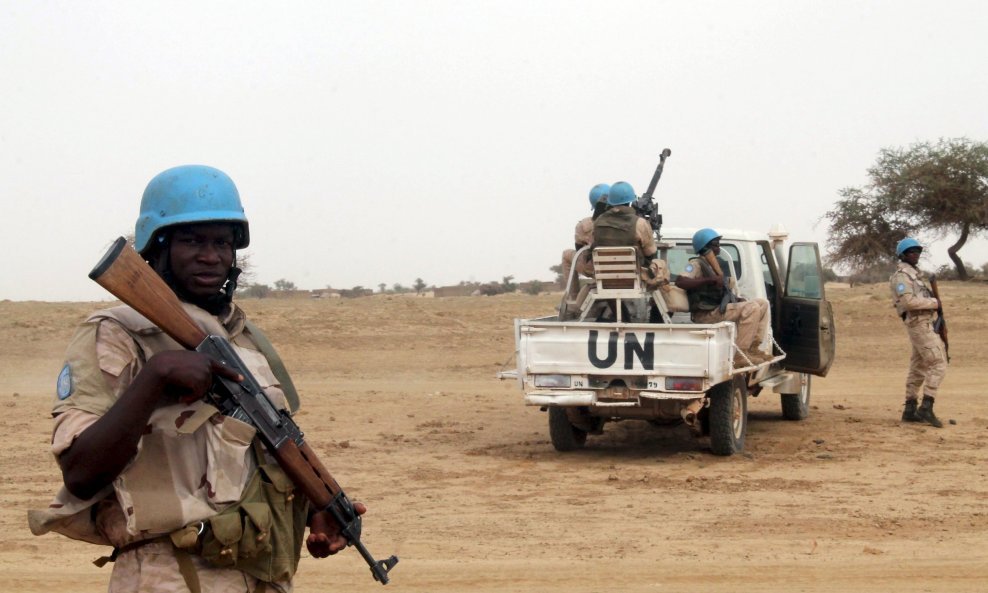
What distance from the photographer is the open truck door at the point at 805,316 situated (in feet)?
40.9

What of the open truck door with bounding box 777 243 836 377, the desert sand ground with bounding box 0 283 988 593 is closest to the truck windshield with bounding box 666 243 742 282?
the open truck door with bounding box 777 243 836 377

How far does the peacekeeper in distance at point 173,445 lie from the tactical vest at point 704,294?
27.9ft

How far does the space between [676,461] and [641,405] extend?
707 millimetres

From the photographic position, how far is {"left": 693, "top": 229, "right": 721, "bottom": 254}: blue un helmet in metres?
11.2

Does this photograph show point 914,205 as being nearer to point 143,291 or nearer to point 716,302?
point 716,302

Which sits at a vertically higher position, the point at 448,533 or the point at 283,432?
the point at 283,432

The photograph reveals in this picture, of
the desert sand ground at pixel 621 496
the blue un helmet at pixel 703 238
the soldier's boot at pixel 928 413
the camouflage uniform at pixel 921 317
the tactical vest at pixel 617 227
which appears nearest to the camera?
the desert sand ground at pixel 621 496

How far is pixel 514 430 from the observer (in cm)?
1320

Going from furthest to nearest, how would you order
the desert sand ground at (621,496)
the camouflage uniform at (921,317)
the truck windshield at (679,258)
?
the camouflage uniform at (921,317) < the truck windshield at (679,258) < the desert sand ground at (621,496)

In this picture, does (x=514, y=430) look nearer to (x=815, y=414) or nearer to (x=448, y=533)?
(x=815, y=414)

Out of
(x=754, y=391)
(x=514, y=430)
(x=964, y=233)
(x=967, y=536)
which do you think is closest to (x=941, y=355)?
(x=754, y=391)

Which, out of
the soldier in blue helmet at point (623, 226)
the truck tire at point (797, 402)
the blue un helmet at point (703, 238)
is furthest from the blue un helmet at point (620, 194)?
the truck tire at point (797, 402)

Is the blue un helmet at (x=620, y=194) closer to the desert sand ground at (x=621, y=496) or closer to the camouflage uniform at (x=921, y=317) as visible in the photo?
the desert sand ground at (x=621, y=496)

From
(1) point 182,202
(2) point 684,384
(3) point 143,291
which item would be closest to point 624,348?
(2) point 684,384
